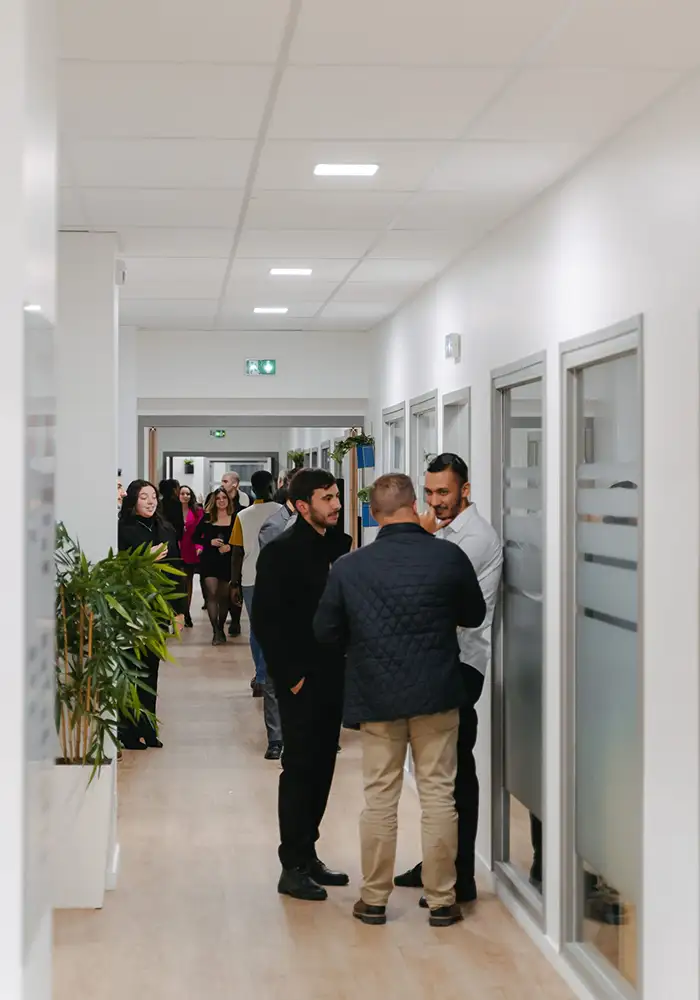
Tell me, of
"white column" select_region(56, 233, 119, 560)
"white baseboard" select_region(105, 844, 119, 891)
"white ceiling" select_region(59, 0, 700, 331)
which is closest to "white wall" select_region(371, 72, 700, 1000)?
"white ceiling" select_region(59, 0, 700, 331)

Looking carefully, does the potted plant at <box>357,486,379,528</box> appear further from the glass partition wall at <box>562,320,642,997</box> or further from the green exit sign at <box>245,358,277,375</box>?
the glass partition wall at <box>562,320,642,997</box>

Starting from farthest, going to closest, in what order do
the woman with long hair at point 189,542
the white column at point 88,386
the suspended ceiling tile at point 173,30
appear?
the woman with long hair at point 189,542, the white column at point 88,386, the suspended ceiling tile at point 173,30

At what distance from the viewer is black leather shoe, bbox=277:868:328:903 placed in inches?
220

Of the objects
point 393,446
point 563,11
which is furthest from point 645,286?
point 393,446

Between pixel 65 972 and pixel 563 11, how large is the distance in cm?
363

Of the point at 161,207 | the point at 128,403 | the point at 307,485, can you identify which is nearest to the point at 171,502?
the point at 128,403

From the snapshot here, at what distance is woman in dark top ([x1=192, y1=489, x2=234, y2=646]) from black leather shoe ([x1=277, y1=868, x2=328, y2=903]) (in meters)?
7.88

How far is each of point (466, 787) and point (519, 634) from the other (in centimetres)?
68

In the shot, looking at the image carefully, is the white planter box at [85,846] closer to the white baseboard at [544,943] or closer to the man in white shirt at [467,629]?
the man in white shirt at [467,629]

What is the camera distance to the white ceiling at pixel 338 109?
332 centimetres

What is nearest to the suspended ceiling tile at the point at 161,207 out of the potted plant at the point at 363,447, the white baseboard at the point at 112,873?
the white baseboard at the point at 112,873

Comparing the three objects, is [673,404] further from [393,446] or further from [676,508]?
[393,446]

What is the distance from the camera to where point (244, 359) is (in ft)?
36.0

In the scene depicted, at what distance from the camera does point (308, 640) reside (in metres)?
5.50
